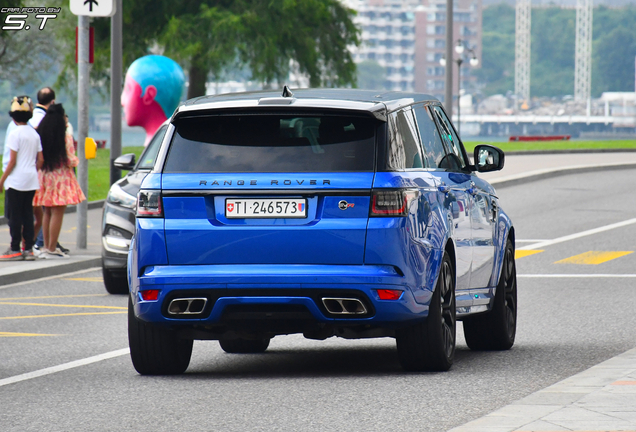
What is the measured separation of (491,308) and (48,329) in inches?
146

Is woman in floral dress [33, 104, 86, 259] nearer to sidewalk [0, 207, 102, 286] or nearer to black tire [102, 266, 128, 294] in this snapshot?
sidewalk [0, 207, 102, 286]

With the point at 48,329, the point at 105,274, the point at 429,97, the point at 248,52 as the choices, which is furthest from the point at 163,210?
the point at 248,52

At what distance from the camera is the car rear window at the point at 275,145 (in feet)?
23.5

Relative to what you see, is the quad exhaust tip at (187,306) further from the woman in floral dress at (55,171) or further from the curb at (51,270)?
the woman in floral dress at (55,171)

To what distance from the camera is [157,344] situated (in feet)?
25.0

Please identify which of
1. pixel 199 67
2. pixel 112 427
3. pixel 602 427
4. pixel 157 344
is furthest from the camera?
pixel 199 67

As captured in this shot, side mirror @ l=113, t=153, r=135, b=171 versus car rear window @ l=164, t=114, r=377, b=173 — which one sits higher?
car rear window @ l=164, t=114, r=377, b=173

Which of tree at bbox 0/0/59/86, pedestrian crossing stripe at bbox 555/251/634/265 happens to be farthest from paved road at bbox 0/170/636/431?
tree at bbox 0/0/59/86

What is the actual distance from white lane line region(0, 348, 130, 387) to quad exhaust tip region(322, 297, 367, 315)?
6.48 ft

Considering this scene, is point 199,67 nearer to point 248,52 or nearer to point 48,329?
point 248,52

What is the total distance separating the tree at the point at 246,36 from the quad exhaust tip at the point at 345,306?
125 ft

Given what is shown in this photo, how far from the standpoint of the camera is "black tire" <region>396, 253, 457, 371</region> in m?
7.44

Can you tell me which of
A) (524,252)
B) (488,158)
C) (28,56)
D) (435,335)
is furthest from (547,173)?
(28,56)

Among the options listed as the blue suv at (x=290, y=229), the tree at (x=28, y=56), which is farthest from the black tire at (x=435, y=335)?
the tree at (x=28, y=56)
